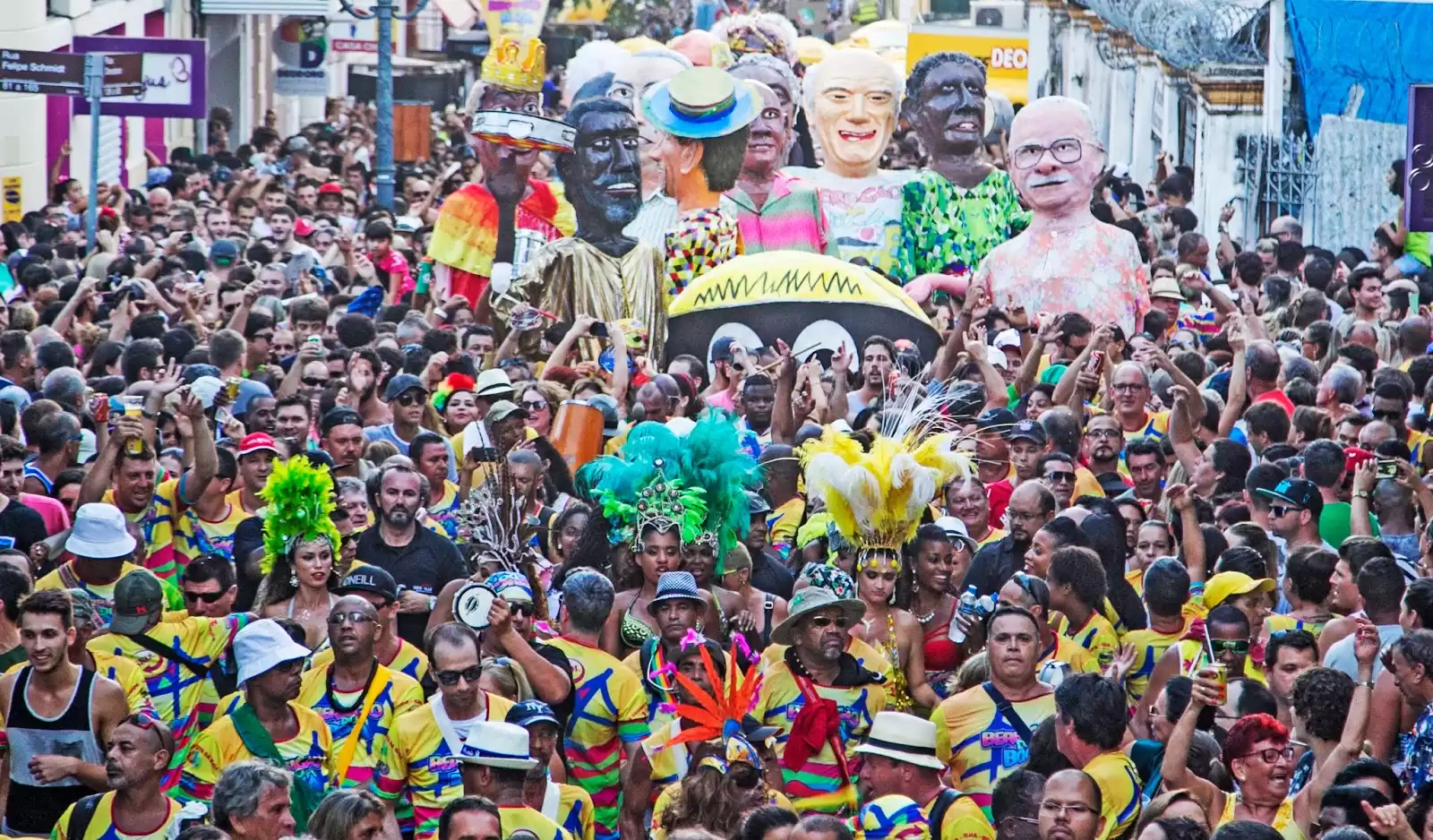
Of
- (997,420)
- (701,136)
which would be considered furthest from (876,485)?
(701,136)

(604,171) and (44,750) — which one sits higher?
(604,171)

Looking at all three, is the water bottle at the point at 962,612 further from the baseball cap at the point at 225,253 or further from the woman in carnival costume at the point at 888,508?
the baseball cap at the point at 225,253

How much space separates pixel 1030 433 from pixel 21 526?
13.9 ft

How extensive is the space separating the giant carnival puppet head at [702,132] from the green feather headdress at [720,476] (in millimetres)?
7961

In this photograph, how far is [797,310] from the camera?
574 inches

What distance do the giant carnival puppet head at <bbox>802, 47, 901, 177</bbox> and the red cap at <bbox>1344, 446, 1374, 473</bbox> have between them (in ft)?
29.4

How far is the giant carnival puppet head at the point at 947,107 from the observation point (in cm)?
1864

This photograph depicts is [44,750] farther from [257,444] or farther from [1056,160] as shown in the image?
[1056,160]

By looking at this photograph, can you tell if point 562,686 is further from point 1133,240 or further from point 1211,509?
point 1133,240

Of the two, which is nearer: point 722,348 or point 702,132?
point 722,348

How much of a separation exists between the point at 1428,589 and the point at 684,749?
8.17 ft

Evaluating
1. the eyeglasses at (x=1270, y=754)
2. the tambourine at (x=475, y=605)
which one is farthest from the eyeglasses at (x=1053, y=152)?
the eyeglasses at (x=1270, y=754)

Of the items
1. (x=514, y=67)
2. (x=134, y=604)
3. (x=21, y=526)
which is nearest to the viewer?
(x=134, y=604)

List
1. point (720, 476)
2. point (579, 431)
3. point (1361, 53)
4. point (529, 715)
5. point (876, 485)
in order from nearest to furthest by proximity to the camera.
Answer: point (529, 715)
point (876, 485)
point (720, 476)
point (579, 431)
point (1361, 53)
